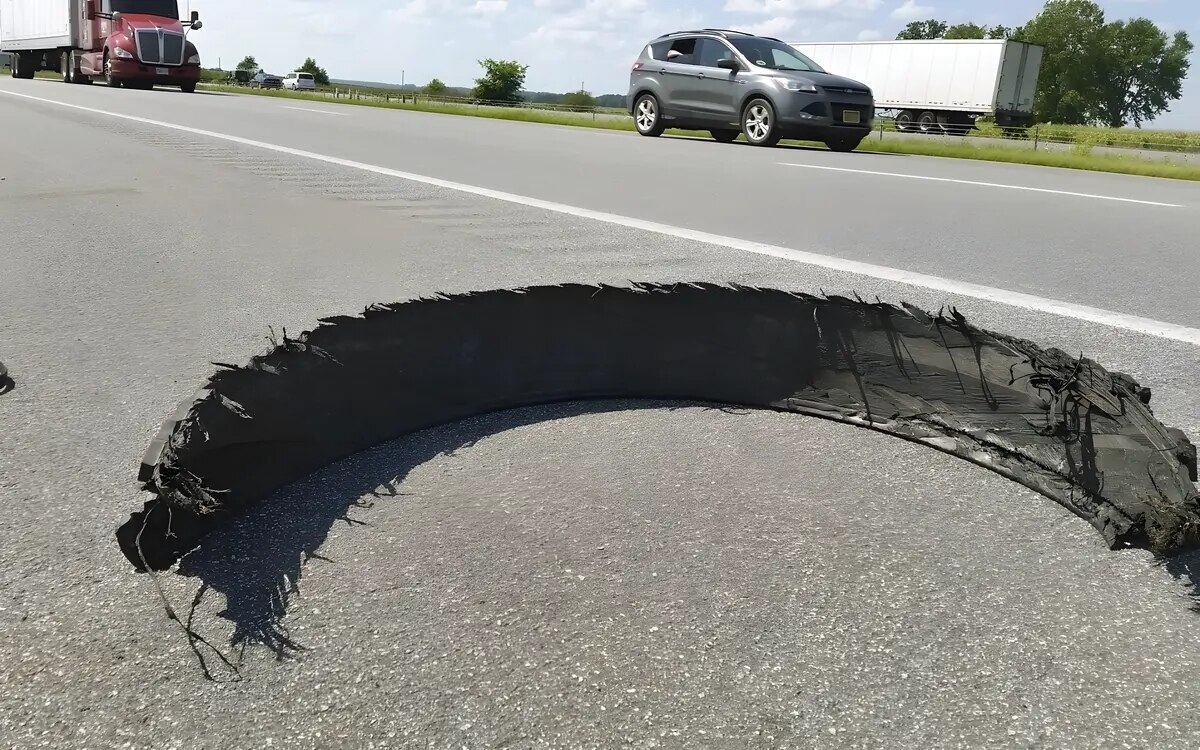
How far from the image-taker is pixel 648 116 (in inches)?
664

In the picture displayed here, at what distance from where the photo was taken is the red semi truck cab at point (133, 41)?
28312 mm

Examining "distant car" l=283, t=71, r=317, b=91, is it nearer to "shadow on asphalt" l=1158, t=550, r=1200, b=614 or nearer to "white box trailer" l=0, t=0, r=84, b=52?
"white box trailer" l=0, t=0, r=84, b=52

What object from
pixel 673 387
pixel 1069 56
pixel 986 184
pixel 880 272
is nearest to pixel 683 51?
pixel 986 184

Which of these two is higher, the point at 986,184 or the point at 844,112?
the point at 844,112

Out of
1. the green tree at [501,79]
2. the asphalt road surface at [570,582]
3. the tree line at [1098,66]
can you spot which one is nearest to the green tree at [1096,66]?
the tree line at [1098,66]

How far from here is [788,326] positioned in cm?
280

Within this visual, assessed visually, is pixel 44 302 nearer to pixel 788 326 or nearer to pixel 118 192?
pixel 788 326

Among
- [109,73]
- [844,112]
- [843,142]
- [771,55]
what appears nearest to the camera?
[844,112]

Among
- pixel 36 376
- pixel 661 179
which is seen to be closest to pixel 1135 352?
pixel 36 376

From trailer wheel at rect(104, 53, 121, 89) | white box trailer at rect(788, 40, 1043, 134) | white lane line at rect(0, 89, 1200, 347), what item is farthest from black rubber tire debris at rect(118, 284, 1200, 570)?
white box trailer at rect(788, 40, 1043, 134)

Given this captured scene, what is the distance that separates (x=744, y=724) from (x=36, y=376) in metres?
2.37

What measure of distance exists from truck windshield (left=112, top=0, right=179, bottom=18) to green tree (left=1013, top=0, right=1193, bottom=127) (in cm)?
7228

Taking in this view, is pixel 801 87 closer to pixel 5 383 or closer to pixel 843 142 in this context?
pixel 843 142

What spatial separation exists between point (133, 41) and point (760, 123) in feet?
70.7
